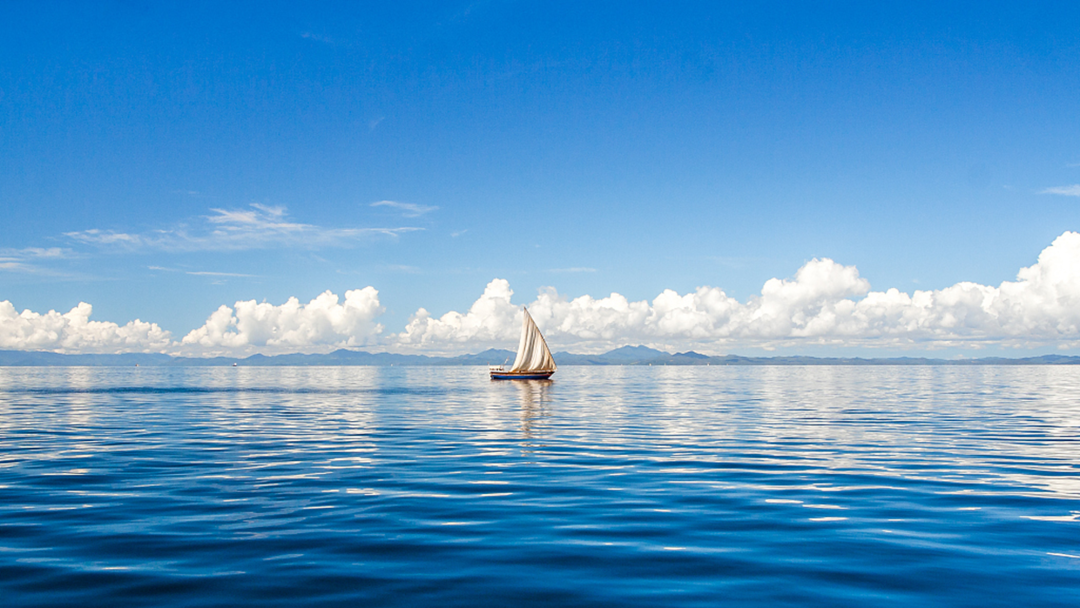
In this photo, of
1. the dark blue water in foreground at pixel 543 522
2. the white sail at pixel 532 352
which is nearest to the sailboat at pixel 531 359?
the white sail at pixel 532 352

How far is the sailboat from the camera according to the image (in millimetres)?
142375

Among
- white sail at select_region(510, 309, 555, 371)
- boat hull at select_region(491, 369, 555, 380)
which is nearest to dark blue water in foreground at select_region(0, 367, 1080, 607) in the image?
white sail at select_region(510, 309, 555, 371)

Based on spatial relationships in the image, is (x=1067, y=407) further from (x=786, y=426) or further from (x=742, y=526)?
(x=742, y=526)

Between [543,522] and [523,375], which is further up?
[543,522]

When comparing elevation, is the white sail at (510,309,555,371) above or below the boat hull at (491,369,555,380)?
above

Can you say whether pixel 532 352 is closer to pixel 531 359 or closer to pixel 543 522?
pixel 531 359

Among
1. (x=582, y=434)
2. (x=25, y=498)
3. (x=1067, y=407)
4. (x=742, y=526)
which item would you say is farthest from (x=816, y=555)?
(x=1067, y=407)

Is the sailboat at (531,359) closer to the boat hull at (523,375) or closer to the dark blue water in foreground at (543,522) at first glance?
the boat hull at (523,375)

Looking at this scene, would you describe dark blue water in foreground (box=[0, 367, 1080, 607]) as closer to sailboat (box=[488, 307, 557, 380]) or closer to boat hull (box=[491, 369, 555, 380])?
sailboat (box=[488, 307, 557, 380])

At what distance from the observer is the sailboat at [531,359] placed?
142375mm

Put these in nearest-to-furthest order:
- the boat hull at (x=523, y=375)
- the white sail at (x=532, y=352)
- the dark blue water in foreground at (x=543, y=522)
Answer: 1. the dark blue water in foreground at (x=543, y=522)
2. the white sail at (x=532, y=352)
3. the boat hull at (x=523, y=375)

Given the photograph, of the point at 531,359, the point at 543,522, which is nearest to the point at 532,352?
the point at 531,359

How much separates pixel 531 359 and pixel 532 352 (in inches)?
76.5

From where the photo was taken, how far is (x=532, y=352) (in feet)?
482
